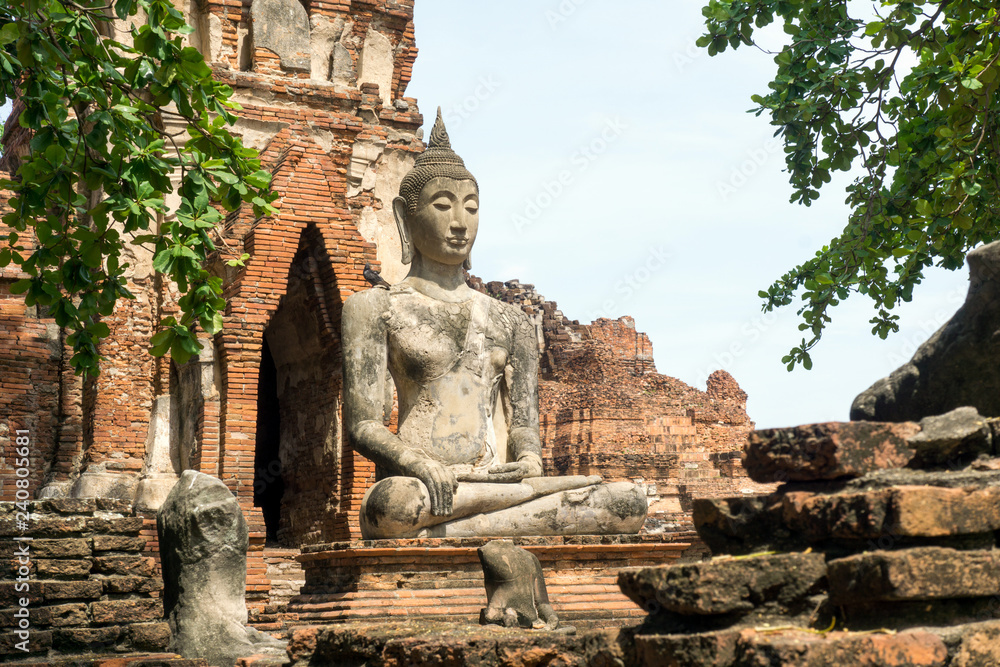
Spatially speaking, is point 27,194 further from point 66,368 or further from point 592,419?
point 592,419

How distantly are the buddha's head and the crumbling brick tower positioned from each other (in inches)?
227

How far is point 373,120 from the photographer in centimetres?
1427

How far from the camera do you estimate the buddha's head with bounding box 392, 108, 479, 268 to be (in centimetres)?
657

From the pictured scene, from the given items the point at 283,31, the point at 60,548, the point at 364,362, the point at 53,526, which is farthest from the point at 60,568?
the point at 283,31

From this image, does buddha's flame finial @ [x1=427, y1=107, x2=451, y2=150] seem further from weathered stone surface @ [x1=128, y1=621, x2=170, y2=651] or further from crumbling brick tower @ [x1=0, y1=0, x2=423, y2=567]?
crumbling brick tower @ [x1=0, y1=0, x2=423, y2=567]

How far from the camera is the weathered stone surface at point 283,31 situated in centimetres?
1366

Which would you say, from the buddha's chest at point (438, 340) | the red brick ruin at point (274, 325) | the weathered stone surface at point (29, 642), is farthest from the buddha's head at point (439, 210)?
the red brick ruin at point (274, 325)

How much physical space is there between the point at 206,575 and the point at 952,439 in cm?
444

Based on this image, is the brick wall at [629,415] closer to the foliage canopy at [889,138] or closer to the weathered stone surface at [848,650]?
the foliage canopy at [889,138]

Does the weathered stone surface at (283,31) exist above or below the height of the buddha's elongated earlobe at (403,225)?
above

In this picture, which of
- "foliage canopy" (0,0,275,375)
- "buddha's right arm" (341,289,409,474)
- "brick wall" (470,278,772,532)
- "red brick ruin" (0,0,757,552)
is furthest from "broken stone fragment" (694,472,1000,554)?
"brick wall" (470,278,772,532)

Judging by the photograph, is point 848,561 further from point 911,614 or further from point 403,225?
point 403,225

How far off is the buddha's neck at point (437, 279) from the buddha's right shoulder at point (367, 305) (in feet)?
0.89

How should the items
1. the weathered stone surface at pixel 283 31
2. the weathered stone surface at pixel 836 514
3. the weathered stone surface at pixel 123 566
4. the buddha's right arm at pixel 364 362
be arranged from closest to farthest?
the weathered stone surface at pixel 836 514 → the weathered stone surface at pixel 123 566 → the buddha's right arm at pixel 364 362 → the weathered stone surface at pixel 283 31
